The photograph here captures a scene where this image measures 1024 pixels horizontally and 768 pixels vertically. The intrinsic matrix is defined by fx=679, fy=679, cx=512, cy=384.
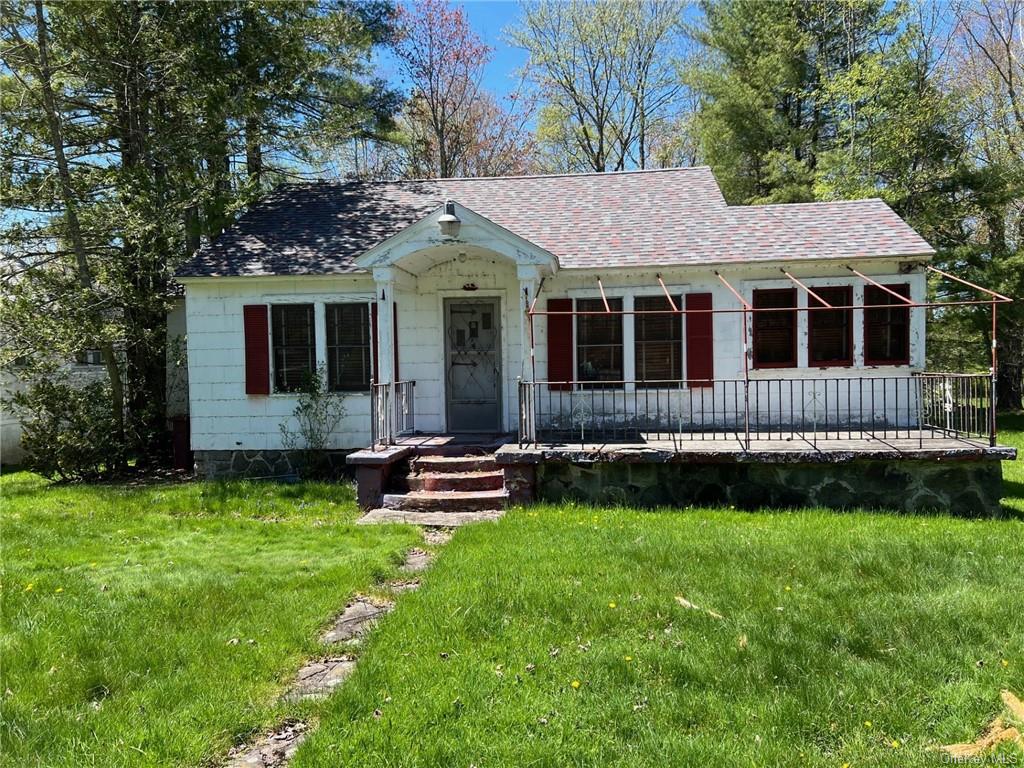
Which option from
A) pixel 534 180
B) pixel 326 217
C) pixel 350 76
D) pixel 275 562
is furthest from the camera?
pixel 350 76

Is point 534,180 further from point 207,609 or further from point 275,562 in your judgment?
point 207,609

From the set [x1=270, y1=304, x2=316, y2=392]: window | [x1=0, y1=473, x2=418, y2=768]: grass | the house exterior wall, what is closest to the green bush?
the house exterior wall

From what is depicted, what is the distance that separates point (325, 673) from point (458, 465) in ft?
16.1

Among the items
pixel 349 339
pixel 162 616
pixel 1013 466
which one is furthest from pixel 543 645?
pixel 1013 466

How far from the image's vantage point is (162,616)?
477 cm

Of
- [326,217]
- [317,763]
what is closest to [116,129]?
[326,217]

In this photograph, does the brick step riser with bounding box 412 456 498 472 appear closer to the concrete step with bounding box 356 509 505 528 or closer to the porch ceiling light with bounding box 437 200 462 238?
the concrete step with bounding box 356 509 505 528

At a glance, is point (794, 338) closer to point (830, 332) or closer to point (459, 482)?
point (830, 332)

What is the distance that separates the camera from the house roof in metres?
10.4

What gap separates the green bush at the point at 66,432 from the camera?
10.9m

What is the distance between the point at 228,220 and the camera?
1262cm

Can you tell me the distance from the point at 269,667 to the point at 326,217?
9.64 m

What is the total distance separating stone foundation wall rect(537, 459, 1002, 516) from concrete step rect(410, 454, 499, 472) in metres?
0.88

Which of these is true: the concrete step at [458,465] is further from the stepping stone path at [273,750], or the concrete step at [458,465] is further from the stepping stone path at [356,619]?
the stepping stone path at [273,750]
